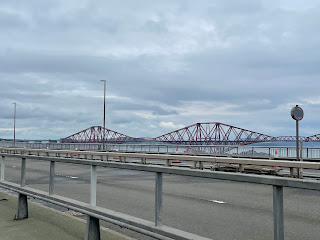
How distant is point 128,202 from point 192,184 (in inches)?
39.8

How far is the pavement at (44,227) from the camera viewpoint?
5.91 m

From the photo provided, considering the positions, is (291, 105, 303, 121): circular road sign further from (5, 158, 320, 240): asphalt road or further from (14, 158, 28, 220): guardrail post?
(5, 158, 320, 240): asphalt road

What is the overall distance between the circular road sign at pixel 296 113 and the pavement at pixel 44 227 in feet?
42.7

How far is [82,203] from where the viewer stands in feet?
17.9

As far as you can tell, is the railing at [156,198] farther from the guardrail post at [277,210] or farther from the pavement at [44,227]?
the pavement at [44,227]

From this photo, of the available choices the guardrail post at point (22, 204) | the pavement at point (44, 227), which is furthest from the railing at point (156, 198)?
the pavement at point (44, 227)

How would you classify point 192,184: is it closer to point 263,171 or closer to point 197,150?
point 263,171

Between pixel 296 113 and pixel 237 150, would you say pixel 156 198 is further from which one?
pixel 237 150

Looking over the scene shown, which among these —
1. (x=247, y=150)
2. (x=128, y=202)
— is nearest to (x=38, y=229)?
(x=128, y=202)

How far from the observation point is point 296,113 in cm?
1686

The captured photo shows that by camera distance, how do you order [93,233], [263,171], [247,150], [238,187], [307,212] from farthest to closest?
[247,150] < [263,171] < [93,233] < [238,187] < [307,212]

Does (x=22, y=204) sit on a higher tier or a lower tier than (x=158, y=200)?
lower

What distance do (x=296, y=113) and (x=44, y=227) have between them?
549 inches

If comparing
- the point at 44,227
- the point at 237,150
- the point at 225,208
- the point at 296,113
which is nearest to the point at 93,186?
the point at 44,227
